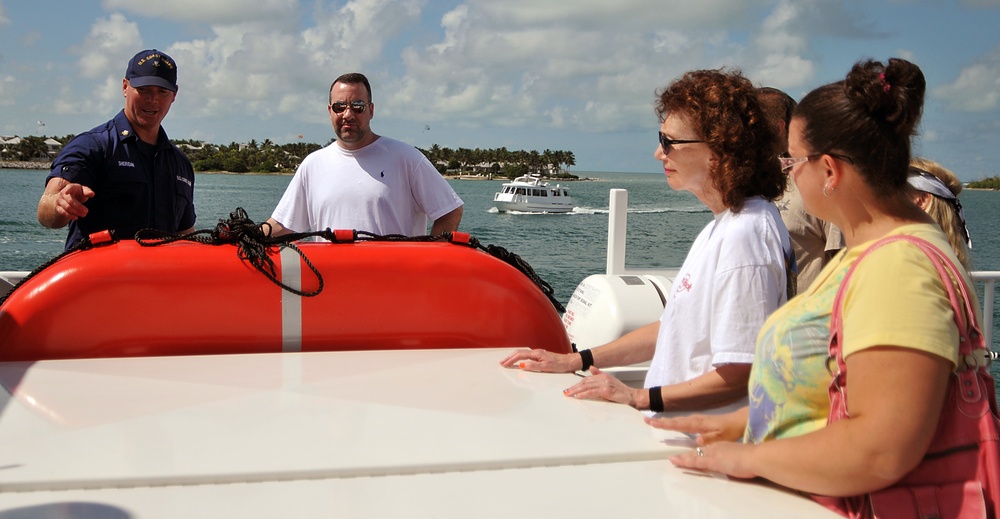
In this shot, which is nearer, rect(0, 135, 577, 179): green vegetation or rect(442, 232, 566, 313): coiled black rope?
rect(442, 232, 566, 313): coiled black rope

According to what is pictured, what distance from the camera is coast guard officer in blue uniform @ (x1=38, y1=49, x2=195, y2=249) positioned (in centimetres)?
297

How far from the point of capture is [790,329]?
1.22 m

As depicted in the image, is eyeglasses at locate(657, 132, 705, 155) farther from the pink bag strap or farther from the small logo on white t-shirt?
the pink bag strap

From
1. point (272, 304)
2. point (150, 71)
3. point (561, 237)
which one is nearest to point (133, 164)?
point (150, 71)

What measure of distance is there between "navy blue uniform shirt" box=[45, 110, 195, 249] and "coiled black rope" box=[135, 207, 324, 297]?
0.52 metres

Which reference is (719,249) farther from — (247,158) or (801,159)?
(247,158)

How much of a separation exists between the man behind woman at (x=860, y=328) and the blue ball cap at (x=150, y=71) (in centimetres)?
259

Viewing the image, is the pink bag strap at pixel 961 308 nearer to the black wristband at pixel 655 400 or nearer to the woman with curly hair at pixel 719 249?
the woman with curly hair at pixel 719 249

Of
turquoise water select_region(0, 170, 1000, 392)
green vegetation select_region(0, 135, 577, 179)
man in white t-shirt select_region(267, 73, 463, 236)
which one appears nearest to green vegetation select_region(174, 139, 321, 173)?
green vegetation select_region(0, 135, 577, 179)

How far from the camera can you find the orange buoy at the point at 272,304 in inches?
90.4

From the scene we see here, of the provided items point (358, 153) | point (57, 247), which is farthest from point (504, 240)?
point (358, 153)

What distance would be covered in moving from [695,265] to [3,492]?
1.32m

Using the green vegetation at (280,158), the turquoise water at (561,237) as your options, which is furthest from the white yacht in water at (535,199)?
the green vegetation at (280,158)

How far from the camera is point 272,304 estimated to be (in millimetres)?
2406
